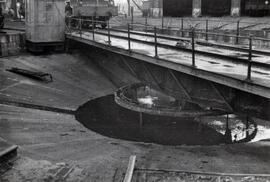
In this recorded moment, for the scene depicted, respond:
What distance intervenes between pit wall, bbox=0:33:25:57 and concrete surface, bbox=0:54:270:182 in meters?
3.11

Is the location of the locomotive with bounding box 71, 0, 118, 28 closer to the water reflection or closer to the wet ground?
the water reflection

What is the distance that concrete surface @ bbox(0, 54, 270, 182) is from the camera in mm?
8812

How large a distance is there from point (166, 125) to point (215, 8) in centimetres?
1955

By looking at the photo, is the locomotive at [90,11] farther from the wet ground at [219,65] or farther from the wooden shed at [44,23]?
the wet ground at [219,65]

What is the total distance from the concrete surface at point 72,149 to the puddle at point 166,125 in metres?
0.98

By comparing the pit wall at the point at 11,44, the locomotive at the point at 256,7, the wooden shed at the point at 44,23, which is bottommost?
the pit wall at the point at 11,44

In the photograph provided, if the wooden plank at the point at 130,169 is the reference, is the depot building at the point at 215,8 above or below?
above

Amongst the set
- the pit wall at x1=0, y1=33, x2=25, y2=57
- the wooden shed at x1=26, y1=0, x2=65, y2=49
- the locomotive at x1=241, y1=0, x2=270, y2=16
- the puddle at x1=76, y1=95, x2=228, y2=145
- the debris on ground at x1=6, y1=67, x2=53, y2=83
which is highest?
the locomotive at x1=241, y1=0, x2=270, y2=16

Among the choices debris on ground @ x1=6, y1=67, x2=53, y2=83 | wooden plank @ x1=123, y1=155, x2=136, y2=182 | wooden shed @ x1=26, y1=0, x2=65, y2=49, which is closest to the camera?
wooden plank @ x1=123, y1=155, x2=136, y2=182

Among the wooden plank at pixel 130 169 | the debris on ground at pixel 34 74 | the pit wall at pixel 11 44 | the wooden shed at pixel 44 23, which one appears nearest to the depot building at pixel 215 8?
the wooden shed at pixel 44 23

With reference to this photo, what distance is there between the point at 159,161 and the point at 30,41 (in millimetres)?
13489

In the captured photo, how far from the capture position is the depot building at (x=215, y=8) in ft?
93.2

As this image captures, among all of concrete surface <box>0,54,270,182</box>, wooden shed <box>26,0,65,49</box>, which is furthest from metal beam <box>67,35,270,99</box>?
wooden shed <box>26,0,65,49</box>

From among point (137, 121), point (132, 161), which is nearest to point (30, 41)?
point (137, 121)
